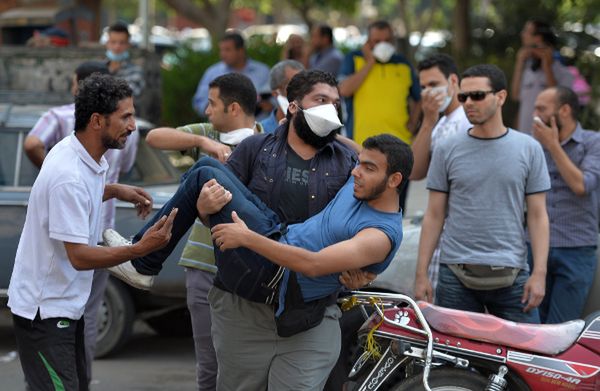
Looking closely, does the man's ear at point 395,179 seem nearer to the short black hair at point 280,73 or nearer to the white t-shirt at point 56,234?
the white t-shirt at point 56,234

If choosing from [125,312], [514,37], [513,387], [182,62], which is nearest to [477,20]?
[514,37]

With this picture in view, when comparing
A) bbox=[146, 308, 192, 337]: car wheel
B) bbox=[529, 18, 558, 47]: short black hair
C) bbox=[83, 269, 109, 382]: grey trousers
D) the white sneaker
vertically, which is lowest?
bbox=[146, 308, 192, 337]: car wheel

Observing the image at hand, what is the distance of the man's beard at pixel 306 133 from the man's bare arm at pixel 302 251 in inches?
24.3

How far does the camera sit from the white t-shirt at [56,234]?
4289mm

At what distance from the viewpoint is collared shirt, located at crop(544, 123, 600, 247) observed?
20.2ft

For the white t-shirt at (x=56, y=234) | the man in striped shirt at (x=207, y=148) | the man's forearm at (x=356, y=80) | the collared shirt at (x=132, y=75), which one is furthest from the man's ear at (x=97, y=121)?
the collared shirt at (x=132, y=75)

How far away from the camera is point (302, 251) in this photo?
405 centimetres

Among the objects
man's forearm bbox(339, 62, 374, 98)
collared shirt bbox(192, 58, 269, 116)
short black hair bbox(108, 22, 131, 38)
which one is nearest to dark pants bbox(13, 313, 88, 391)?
man's forearm bbox(339, 62, 374, 98)

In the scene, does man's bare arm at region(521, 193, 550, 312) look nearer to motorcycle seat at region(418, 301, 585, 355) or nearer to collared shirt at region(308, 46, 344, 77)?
motorcycle seat at region(418, 301, 585, 355)

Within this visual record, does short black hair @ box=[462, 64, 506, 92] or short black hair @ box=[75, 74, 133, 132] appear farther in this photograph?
short black hair @ box=[462, 64, 506, 92]

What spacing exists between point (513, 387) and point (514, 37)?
11.7 metres

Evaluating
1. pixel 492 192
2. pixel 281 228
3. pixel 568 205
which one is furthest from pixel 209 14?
pixel 281 228

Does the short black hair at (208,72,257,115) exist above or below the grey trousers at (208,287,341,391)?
above

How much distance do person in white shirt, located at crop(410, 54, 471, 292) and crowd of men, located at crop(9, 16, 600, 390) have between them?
8 centimetres
